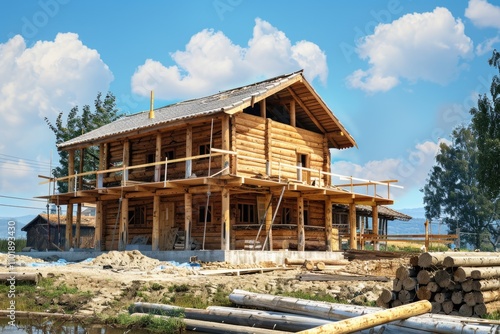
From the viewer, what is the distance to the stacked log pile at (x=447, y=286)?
40.6 ft

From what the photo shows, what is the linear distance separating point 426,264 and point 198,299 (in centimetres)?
565

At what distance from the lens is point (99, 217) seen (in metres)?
31.5

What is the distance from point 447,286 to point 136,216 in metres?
21.8

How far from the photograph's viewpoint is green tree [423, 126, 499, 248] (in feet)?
198

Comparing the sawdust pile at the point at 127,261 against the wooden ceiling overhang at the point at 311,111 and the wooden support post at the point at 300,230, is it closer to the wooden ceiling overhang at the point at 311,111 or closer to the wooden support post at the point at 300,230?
the wooden support post at the point at 300,230

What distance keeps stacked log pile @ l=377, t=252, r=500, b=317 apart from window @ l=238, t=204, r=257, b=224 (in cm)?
1595

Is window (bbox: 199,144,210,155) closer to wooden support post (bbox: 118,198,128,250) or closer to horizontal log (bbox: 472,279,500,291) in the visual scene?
wooden support post (bbox: 118,198,128,250)

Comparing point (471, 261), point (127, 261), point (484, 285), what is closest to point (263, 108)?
point (127, 261)

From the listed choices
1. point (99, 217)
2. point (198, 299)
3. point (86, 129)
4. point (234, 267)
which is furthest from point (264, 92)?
point (86, 129)

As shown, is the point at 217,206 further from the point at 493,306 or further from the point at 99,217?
the point at 493,306

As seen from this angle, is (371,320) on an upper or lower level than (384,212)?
lower

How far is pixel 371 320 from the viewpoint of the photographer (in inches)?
344

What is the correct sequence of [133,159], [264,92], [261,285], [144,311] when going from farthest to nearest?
[133,159], [264,92], [261,285], [144,311]

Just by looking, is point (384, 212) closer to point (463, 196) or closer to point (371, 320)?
point (463, 196)
